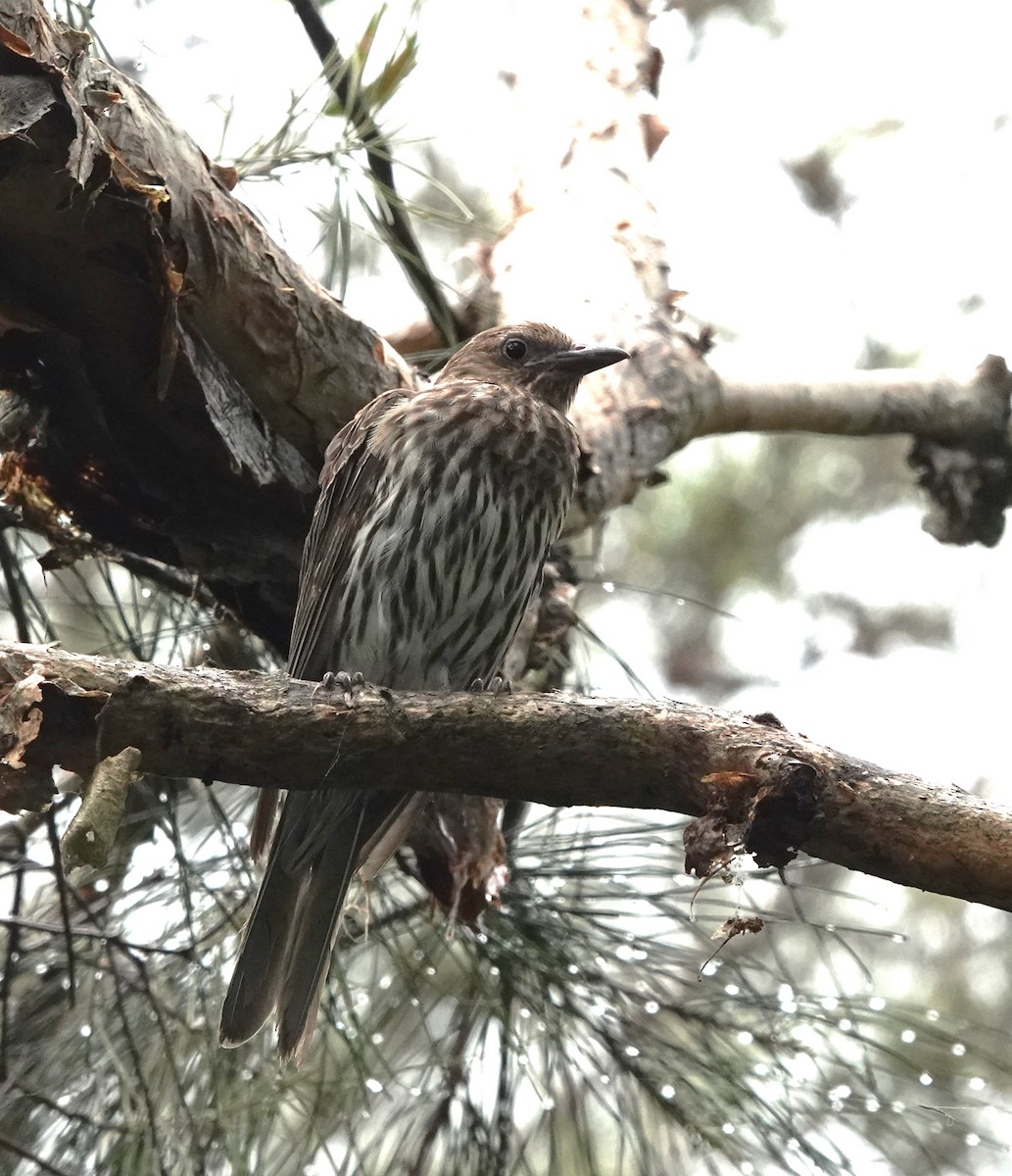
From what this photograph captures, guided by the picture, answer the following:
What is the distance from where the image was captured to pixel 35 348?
270 centimetres

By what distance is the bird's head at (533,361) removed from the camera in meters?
3.49

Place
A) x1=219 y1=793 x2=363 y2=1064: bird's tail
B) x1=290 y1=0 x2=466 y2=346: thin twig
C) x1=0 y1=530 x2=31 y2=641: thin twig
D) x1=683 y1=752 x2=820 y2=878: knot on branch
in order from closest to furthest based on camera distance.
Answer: x1=683 y1=752 x2=820 y2=878: knot on branch < x1=219 y1=793 x2=363 y2=1064: bird's tail < x1=0 y1=530 x2=31 y2=641: thin twig < x1=290 y1=0 x2=466 y2=346: thin twig

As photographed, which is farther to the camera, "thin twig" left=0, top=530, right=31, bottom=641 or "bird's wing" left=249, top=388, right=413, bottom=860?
"bird's wing" left=249, top=388, right=413, bottom=860

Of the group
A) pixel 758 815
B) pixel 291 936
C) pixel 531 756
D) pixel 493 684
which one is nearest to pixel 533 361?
pixel 493 684

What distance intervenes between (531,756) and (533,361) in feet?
5.33

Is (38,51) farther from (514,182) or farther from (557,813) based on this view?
(514,182)

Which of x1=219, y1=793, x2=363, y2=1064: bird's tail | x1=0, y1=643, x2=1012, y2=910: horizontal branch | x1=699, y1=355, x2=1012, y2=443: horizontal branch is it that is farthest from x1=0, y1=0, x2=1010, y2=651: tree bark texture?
x1=0, y1=643, x2=1012, y2=910: horizontal branch

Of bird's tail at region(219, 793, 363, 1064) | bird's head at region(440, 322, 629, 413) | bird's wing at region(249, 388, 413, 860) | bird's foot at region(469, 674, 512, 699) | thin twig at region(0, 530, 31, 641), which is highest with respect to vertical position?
bird's head at region(440, 322, 629, 413)

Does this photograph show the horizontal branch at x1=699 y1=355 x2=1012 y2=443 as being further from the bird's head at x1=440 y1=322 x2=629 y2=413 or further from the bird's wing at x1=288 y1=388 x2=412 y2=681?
the bird's wing at x1=288 y1=388 x2=412 y2=681

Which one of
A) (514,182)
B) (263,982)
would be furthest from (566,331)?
(263,982)

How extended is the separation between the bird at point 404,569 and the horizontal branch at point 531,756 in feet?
2.43

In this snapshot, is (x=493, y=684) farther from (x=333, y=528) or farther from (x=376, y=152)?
(x=376, y=152)

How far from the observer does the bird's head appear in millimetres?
3492

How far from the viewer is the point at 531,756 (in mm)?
2129
